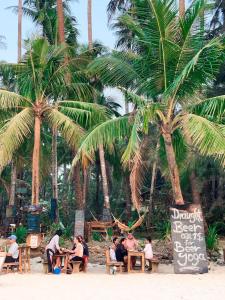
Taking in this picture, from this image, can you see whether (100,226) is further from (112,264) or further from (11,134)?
(112,264)

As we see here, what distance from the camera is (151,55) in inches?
535

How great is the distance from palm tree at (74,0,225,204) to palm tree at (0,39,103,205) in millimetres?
3018

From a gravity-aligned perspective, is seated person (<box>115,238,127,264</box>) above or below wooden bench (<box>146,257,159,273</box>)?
above

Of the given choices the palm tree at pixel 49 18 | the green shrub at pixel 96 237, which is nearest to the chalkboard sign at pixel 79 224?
the green shrub at pixel 96 237

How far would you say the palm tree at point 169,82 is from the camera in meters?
12.6

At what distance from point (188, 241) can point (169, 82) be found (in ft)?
15.4

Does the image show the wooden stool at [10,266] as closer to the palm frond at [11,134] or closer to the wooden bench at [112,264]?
the wooden bench at [112,264]

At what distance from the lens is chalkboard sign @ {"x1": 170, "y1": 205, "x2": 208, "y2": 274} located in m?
12.3

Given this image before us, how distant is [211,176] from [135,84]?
1037cm

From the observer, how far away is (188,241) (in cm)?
1248

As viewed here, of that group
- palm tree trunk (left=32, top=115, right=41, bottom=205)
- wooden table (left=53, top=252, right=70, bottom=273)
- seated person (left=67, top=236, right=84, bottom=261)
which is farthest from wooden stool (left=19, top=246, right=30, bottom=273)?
palm tree trunk (left=32, top=115, right=41, bottom=205)
